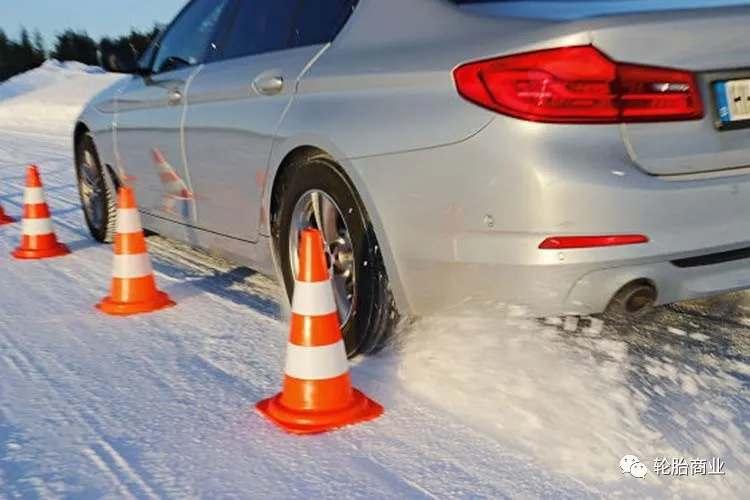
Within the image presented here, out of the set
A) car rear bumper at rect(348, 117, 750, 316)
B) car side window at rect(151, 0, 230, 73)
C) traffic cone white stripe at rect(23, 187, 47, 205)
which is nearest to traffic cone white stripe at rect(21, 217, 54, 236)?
traffic cone white stripe at rect(23, 187, 47, 205)

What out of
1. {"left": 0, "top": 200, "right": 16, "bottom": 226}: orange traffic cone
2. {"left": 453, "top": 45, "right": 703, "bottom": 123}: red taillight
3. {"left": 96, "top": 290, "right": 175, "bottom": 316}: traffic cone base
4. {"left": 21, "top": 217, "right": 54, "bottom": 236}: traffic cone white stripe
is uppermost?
{"left": 453, "top": 45, "right": 703, "bottom": 123}: red taillight

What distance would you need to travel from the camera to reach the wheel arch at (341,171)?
10.2 feet

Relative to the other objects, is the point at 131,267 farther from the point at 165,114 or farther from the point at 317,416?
the point at 317,416

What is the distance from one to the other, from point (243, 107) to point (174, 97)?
859 millimetres

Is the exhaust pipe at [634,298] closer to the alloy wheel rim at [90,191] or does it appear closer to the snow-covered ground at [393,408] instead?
the snow-covered ground at [393,408]

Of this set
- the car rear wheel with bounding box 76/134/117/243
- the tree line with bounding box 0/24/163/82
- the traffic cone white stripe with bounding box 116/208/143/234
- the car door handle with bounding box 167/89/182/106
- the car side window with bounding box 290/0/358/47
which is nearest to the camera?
the car side window with bounding box 290/0/358/47

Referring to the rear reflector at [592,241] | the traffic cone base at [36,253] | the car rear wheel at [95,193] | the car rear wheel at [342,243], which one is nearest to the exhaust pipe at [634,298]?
the rear reflector at [592,241]

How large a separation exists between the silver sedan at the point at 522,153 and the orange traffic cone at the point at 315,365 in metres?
0.31

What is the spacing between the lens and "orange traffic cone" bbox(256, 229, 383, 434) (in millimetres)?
2879

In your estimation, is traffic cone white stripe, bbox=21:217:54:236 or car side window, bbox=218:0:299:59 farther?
traffic cone white stripe, bbox=21:217:54:236

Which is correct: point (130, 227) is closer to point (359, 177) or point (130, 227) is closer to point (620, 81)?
point (359, 177)

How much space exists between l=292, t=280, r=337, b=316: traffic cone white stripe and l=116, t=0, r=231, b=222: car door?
1818mm

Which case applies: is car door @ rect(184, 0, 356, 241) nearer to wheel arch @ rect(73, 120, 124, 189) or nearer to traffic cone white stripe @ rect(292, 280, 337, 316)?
traffic cone white stripe @ rect(292, 280, 337, 316)

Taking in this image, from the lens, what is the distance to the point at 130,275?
437cm
